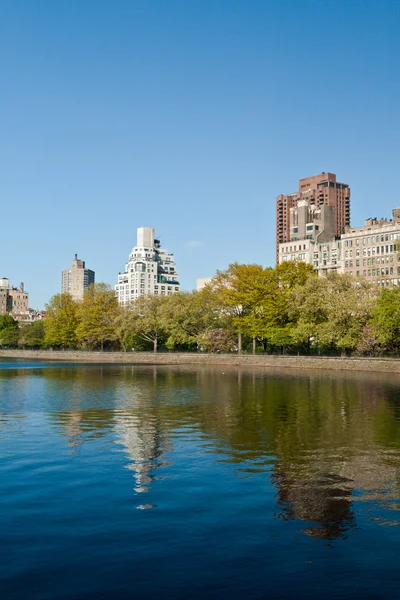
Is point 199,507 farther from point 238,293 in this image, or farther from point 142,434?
point 238,293

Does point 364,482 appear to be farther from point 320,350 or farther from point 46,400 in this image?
point 320,350

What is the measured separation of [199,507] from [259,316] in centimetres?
11713

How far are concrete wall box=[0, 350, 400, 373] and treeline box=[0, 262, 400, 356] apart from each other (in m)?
4.51

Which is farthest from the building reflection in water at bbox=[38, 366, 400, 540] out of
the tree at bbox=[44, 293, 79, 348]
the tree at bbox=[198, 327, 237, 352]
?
the tree at bbox=[44, 293, 79, 348]

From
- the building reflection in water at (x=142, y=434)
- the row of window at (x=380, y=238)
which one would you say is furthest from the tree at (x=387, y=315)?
the row of window at (x=380, y=238)

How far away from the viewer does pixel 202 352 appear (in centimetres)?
14925

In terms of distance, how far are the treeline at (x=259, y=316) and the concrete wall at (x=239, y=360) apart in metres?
4.51

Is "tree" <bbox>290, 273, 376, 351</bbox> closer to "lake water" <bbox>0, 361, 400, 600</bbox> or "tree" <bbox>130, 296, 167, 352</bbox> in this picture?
"tree" <bbox>130, 296, 167, 352</bbox>

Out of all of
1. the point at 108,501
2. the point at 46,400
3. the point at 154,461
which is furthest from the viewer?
the point at 46,400

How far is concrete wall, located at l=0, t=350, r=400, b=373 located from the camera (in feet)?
335

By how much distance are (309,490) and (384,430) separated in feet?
53.8

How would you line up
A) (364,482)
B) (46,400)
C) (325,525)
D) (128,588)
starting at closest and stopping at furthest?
(128,588) < (325,525) < (364,482) < (46,400)

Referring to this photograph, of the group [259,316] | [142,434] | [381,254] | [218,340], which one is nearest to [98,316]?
[218,340]

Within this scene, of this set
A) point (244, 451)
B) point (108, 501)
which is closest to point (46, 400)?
point (244, 451)
